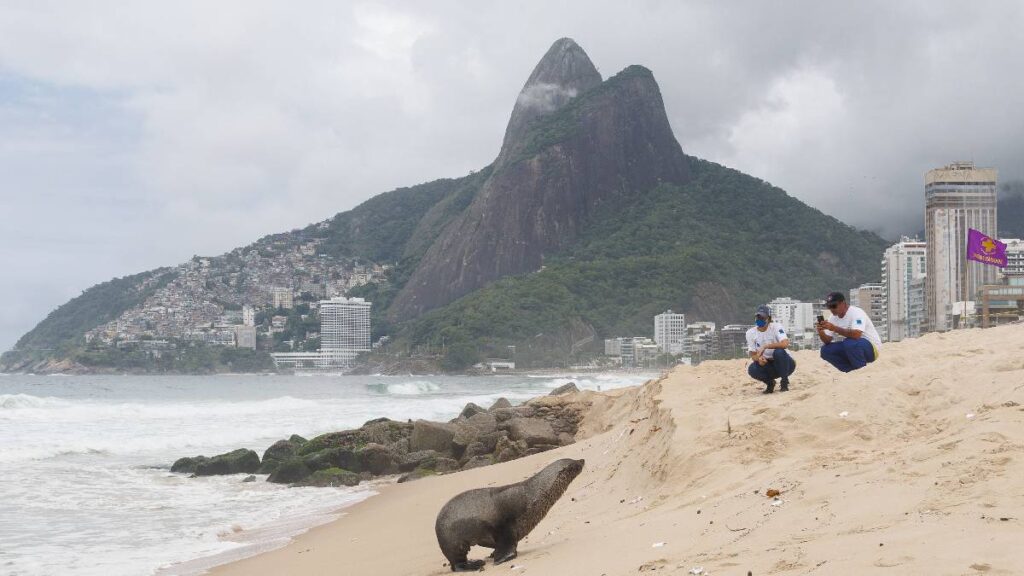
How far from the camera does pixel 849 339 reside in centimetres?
826

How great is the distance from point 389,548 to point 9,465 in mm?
12406

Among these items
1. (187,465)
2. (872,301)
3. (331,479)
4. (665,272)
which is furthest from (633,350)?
(331,479)

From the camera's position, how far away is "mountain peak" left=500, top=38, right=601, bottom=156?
15252 centimetres

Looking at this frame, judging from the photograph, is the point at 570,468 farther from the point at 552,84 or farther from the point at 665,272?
the point at 552,84

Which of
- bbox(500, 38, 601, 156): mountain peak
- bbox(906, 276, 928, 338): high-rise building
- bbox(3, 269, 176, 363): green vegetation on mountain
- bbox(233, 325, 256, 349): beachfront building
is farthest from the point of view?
bbox(500, 38, 601, 156): mountain peak

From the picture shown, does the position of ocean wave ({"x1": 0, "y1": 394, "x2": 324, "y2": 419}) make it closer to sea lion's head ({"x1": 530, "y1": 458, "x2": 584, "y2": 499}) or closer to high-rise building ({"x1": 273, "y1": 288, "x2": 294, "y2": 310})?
sea lion's head ({"x1": 530, "y1": 458, "x2": 584, "y2": 499})

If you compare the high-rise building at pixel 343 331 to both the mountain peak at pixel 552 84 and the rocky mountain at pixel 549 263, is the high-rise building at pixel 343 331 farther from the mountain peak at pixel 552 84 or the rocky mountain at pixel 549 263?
the mountain peak at pixel 552 84

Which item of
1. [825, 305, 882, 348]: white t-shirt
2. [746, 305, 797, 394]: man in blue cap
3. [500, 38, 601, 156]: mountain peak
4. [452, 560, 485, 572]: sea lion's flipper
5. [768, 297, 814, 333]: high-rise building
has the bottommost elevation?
[452, 560, 485, 572]: sea lion's flipper

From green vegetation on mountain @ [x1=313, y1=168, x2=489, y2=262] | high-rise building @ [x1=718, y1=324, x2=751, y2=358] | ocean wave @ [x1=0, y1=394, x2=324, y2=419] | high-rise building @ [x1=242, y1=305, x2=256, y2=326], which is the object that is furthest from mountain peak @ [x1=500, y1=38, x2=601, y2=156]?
ocean wave @ [x1=0, y1=394, x2=324, y2=419]

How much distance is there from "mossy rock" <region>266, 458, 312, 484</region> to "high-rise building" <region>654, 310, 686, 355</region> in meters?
86.7

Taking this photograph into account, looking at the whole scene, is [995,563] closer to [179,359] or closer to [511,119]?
[179,359]

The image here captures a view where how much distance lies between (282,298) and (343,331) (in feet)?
101

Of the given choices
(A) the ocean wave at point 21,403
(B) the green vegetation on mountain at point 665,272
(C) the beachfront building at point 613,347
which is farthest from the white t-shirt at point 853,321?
(C) the beachfront building at point 613,347

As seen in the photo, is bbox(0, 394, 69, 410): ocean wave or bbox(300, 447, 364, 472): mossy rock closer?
bbox(300, 447, 364, 472): mossy rock
